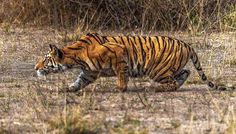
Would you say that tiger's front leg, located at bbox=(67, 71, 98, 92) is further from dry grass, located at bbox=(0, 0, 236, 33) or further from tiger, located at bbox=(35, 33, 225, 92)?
dry grass, located at bbox=(0, 0, 236, 33)

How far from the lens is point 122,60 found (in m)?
10.1

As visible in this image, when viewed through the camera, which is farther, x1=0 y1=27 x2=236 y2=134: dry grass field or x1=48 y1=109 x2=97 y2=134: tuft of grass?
x1=0 y1=27 x2=236 y2=134: dry grass field

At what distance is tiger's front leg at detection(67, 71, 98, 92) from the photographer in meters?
10.3

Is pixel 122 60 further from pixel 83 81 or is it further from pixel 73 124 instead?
pixel 73 124

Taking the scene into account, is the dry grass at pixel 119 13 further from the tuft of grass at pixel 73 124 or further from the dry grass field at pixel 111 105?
the tuft of grass at pixel 73 124

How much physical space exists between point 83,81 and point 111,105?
122 centimetres

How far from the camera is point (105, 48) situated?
10.1 metres

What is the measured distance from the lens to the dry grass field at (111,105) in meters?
7.55

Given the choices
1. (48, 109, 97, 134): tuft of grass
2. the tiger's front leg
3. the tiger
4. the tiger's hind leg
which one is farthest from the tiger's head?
(48, 109, 97, 134): tuft of grass

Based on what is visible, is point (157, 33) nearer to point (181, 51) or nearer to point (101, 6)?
point (101, 6)

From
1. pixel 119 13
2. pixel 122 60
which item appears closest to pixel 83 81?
pixel 122 60

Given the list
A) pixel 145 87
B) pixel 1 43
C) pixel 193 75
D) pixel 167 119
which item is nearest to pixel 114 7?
pixel 1 43

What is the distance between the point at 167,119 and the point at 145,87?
98.9 inches

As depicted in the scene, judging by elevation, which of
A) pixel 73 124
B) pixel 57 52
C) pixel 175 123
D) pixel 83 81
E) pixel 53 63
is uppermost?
pixel 57 52
